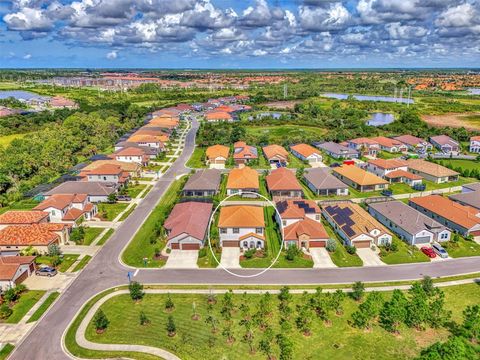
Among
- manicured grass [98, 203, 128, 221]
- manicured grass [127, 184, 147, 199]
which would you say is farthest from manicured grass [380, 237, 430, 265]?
manicured grass [127, 184, 147, 199]

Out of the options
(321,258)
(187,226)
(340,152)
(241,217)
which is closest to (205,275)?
(187,226)

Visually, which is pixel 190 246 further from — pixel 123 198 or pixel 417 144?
pixel 417 144

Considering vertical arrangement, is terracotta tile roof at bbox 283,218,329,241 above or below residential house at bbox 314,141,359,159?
above

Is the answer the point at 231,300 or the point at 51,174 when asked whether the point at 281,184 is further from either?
the point at 51,174

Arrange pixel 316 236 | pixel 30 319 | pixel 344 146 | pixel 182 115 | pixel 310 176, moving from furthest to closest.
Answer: pixel 182 115 → pixel 344 146 → pixel 310 176 → pixel 316 236 → pixel 30 319

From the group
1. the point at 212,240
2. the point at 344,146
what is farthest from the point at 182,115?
the point at 212,240

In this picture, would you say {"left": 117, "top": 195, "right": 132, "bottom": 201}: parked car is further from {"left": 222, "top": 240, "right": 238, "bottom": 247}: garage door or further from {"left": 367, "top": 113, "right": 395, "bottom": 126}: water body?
{"left": 367, "top": 113, "right": 395, "bottom": 126}: water body

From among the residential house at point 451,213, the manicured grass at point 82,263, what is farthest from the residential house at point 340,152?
the manicured grass at point 82,263
